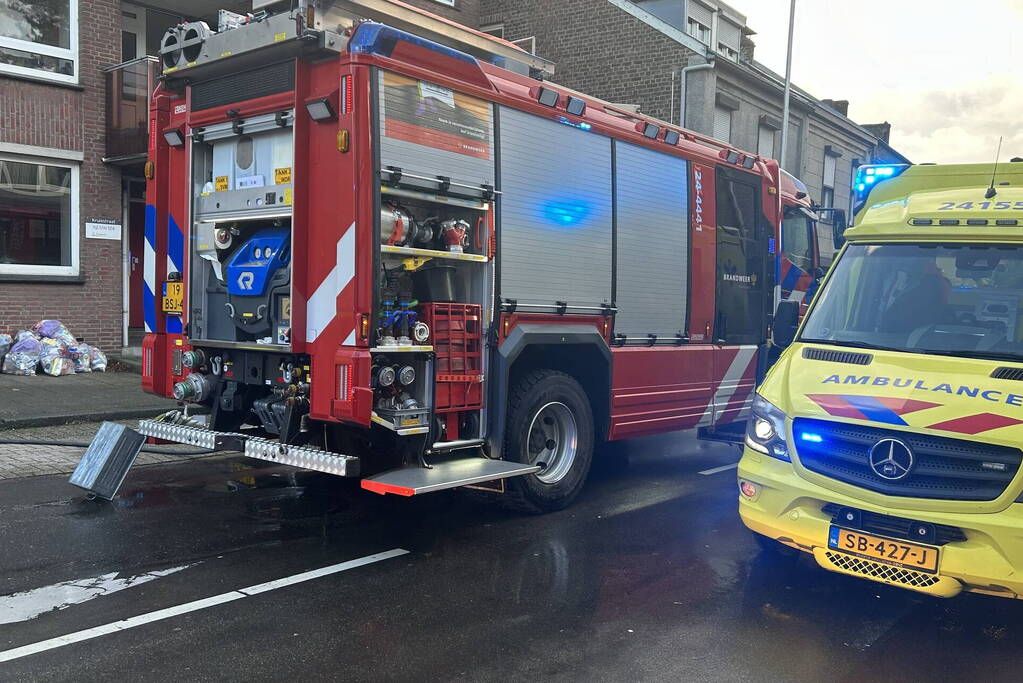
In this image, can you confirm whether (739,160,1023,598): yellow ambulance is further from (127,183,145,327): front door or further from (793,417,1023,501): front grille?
(127,183,145,327): front door

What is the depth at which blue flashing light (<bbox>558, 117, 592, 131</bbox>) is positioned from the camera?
6.63 metres

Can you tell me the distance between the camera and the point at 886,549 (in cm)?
431

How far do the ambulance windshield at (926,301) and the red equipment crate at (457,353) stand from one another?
7.19 feet

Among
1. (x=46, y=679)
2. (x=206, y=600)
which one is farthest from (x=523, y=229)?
(x=46, y=679)

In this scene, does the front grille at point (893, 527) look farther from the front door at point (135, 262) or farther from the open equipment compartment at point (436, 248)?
the front door at point (135, 262)

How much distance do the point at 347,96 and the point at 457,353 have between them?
181cm

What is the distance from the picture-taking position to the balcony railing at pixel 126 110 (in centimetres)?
1324

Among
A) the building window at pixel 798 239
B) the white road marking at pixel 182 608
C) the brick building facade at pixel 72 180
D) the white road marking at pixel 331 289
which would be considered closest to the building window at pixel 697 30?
the building window at pixel 798 239

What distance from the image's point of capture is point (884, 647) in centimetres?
427

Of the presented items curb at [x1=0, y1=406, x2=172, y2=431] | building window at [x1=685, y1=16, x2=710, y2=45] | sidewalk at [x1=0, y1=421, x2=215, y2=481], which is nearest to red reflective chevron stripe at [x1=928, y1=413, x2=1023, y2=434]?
sidewalk at [x1=0, y1=421, x2=215, y2=481]

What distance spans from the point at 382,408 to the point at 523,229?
1776 millimetres

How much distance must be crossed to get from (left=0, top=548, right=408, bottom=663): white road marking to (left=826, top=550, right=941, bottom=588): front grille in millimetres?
2613

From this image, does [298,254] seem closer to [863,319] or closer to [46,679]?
[46,679]

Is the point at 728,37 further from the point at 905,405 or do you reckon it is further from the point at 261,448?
the point at 261,448
